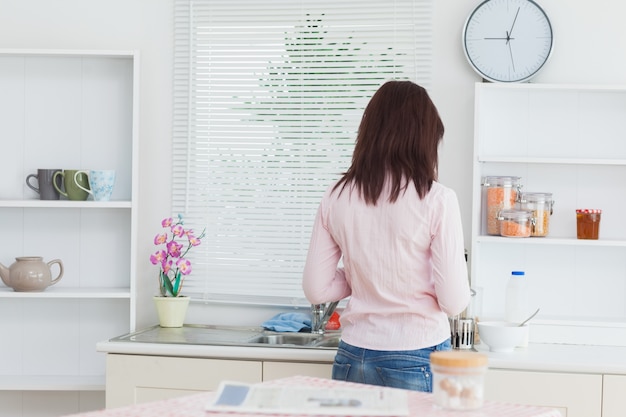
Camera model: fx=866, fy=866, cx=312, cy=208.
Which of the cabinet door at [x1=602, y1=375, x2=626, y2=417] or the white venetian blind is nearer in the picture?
the cabinet door at [x1=602, y1=375, x2=626, y2=417]

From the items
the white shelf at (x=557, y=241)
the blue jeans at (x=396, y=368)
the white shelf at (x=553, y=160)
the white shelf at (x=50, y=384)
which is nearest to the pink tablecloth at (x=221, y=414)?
the blue jeans at (x=396, y=368)

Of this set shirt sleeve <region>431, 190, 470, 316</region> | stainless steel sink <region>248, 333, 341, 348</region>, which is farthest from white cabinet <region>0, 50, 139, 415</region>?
shirt sleeve <region>431, 190, 470, 316</region>

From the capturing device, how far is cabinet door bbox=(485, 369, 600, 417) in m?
2.74

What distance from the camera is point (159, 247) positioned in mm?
3529

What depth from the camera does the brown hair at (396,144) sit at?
2207 millimetres

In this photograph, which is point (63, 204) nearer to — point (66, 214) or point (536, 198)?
point (66, 214)

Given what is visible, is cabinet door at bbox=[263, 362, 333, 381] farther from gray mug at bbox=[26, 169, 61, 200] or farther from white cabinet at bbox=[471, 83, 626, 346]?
gray mug at bbox=[26, 169, 61, 200]

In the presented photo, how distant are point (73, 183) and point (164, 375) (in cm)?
85

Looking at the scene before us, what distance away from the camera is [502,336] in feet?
9.47

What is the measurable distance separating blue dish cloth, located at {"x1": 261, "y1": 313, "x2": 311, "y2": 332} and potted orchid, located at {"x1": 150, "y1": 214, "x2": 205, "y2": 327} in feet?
1.11

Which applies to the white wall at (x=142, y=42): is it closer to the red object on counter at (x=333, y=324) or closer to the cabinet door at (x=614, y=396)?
the red object on counter at (x=333, y=324)

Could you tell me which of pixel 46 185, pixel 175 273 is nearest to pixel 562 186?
pixel 175 273

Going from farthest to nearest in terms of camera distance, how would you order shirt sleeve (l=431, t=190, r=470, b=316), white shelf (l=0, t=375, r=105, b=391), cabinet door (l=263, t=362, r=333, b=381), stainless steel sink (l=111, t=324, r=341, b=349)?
white shelf (l=0, t=375, r=105, b=391), stainless steel sink (l=111, t=324, r=341, b=349), cabinet door (l=263, t=362, r=333, b=381), shirt sleeve (l=431, t=190, r=470, b=316)

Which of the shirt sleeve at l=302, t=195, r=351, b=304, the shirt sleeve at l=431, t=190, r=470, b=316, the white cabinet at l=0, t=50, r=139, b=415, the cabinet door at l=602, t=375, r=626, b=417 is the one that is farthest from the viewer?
the white cabinet at l=0, t=50, r=139, b=415
